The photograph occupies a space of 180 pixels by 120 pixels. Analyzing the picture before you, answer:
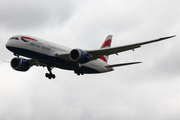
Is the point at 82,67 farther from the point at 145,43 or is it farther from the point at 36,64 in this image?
the point at 145,43

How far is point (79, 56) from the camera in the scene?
1588 inches

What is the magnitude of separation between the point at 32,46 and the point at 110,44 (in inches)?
721

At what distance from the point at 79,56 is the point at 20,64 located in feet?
36.3

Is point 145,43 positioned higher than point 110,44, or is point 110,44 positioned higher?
point 110,44

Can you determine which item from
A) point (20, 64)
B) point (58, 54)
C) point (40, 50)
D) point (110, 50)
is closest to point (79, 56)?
point (58, 54)

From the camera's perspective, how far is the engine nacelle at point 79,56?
40.5 meters

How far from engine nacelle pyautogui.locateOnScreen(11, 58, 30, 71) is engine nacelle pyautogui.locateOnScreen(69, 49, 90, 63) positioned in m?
9.49

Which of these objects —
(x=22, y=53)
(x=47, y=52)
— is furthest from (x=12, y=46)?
(x=47, y=52)

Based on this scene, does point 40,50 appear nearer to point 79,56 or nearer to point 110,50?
point 79,56

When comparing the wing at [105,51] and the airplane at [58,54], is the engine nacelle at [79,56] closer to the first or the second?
the airplane at [58,54]

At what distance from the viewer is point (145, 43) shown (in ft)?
123

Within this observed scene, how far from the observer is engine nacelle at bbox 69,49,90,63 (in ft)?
133

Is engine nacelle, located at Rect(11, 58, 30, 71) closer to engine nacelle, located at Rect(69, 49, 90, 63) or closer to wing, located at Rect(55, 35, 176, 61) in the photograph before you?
wing, located at Rect(55, 35, 176, 61)

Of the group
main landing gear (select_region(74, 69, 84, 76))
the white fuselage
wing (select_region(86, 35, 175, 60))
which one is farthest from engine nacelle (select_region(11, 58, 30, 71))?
wing (select_region(86, 35, 175, 60))
